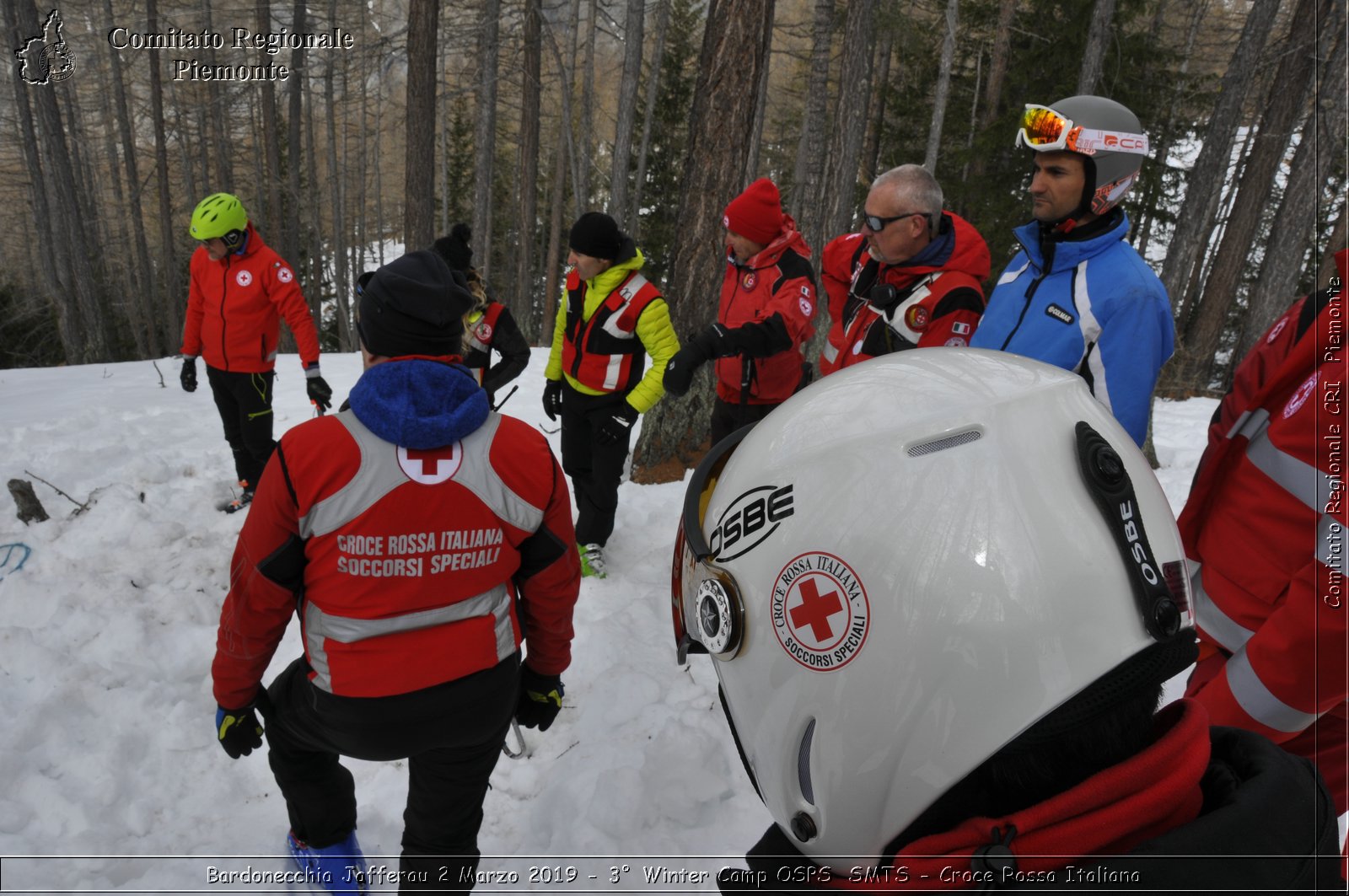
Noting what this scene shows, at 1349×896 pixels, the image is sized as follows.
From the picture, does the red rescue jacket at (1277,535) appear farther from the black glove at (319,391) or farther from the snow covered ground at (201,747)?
the black glove at (319,391)

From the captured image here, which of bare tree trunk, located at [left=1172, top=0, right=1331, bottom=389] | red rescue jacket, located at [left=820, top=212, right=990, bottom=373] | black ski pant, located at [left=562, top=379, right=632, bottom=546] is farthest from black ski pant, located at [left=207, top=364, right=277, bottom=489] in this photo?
bare tree trunk, located at [left=1172, top=0, right=1331, bottom=389]

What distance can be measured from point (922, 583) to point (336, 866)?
8.03 ft

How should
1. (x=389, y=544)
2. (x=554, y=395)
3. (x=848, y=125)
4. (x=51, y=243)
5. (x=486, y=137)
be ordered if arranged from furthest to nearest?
(x=51, y=243) < (x=486, y=137) < (x=848, y=125) < (x=554, y=395) < (x=389, y=544)

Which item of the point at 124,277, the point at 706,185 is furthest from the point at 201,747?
the point at 124,277

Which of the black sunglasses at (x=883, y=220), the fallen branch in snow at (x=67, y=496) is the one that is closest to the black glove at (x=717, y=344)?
the black sunglasses at (x=883, y=220)

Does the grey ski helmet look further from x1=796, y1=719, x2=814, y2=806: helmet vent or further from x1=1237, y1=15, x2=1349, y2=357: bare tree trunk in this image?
x1=1237, y1=15, x2=1349, y2=357: bare tree trunk

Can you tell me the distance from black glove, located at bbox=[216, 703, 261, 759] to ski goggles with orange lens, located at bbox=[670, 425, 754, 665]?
5.01 ft

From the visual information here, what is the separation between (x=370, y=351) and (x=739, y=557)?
1.38 m

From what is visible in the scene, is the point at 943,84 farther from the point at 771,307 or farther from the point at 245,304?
the point at 245,304

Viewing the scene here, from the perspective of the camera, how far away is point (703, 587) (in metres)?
1.12

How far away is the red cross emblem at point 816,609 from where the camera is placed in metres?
0.93

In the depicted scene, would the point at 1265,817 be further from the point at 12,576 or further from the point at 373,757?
the point at 12,576

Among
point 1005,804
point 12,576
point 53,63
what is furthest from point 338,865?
point 53,63

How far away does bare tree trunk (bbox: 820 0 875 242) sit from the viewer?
33.4 ft
